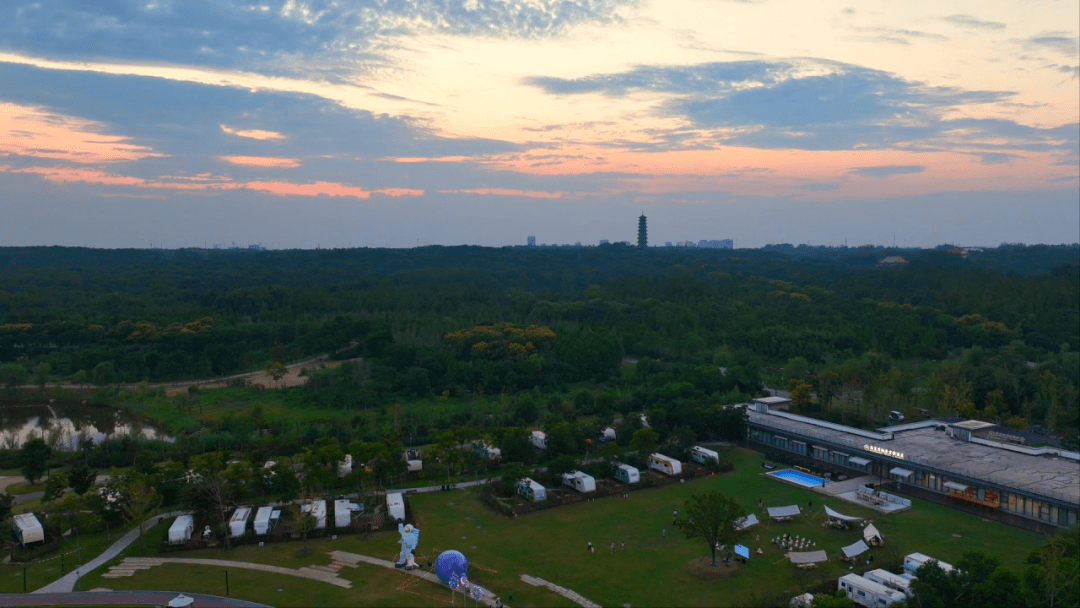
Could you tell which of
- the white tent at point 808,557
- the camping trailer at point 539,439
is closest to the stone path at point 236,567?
the camping trailer at point 539,439

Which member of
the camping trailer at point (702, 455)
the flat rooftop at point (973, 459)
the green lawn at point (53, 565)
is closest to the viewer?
the green lawn at point (53, 565)

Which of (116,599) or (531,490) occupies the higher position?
(531,490)

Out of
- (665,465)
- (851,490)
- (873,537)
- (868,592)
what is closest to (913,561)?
(873,537)

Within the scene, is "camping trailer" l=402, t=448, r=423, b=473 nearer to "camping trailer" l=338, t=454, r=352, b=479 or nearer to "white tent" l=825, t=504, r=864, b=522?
"camping trailer" l=338, t=454, r=352, b=479

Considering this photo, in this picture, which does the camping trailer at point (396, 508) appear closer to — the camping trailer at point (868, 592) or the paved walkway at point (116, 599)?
the paved walkway at point (116, 599)

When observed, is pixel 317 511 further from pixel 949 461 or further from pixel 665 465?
pixel 949 461

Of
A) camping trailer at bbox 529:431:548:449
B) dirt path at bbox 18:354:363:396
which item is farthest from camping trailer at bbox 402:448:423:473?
dirt path at bbox 18:354:363:396

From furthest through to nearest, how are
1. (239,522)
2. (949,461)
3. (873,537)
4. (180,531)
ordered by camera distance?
(949,461)
(239,522)
(180,531)
(873,537)
